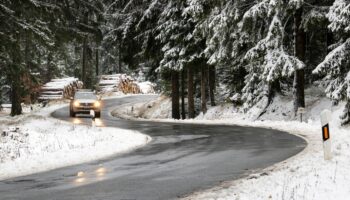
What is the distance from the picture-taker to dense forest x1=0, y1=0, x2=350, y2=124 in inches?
836

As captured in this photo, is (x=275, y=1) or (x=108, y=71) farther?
(x=108, y=71)

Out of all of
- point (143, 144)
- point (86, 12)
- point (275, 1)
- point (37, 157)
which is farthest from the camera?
point (86, 12)

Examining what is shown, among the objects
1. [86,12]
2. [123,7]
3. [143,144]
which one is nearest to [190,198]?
[143,144]

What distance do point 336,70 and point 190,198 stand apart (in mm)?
12160

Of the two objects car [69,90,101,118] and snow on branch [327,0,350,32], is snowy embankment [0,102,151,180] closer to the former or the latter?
snow on branch [327,0,350,32]

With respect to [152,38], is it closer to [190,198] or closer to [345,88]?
[345,88]

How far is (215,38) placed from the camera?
1010 inches

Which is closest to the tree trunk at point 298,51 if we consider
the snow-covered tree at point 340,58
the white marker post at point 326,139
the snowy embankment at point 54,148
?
the snow-covered tree at point 340,58

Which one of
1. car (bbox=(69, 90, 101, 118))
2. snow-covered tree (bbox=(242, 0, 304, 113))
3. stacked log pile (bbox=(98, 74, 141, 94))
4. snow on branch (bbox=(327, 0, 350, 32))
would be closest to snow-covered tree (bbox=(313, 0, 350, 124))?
snow on branch (bbox=(327, 0, 350, 32))

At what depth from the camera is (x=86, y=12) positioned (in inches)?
1162

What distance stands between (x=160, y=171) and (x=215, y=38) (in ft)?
53.1

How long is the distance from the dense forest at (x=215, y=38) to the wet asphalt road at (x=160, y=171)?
20.0 feet

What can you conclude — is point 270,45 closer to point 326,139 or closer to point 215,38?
point 215,38

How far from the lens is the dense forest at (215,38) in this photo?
21.2 m
